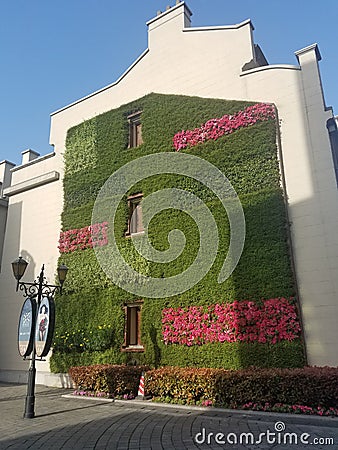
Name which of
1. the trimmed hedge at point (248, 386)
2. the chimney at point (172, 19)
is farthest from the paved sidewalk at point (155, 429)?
the chimney at point (172, 19)

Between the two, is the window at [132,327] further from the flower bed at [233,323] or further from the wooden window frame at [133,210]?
the wooden window frame at [133,210]

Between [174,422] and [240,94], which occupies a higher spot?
[240,94]

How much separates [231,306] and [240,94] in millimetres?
6840

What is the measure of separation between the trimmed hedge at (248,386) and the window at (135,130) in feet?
27.9

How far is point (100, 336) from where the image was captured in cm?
1207

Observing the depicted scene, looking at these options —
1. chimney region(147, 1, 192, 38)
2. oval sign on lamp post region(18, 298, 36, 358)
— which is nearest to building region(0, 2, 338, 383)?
chimney region(147, 1, 192, 38)

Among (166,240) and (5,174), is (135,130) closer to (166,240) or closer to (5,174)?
(166,240)

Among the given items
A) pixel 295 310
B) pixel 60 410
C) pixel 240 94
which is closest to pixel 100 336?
pixel 60 410

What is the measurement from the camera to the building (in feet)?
31.3

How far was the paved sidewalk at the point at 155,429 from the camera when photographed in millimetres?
5633

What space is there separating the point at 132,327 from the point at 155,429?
5579 mm

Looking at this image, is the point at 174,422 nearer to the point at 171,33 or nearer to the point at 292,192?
the point at 292,192

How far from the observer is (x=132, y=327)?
1202 centimetres

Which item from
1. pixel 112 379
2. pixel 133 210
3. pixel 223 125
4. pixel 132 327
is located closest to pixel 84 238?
pixel 133 210
